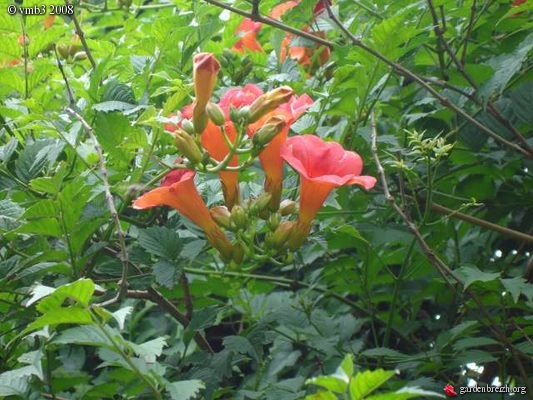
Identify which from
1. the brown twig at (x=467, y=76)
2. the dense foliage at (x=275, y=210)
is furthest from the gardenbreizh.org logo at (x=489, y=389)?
the brown twig at (x=467, y=76)

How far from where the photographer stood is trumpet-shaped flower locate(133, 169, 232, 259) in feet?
5.93

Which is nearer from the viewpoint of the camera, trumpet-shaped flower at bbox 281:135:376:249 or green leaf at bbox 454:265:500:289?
trumpet-shaped flower at bbox 281:135:376:249

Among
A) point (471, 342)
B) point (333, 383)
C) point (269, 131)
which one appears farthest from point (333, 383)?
point (471, 342)

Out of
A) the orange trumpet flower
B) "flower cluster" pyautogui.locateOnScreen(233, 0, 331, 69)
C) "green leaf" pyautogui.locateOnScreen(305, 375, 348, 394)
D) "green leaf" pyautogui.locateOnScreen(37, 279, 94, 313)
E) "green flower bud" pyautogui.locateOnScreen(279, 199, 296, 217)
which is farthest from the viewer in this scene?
"flower cluster" pyautogui.locateOnScreen(233, 0, 331, 69)

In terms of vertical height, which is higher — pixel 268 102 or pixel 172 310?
pixel 268 102

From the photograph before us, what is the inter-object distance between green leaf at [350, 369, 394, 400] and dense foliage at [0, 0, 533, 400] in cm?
37

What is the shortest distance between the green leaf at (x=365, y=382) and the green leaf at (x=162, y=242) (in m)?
0.83

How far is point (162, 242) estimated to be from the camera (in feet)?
6.66

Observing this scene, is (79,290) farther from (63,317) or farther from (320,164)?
(320,164)

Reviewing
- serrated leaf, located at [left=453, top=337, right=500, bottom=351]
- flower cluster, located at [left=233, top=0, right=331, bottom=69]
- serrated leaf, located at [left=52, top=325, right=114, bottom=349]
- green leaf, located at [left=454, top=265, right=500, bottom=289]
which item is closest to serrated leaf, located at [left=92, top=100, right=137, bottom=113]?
serrated leaf, located at [left=52, top=325, right=114, bottom=349]

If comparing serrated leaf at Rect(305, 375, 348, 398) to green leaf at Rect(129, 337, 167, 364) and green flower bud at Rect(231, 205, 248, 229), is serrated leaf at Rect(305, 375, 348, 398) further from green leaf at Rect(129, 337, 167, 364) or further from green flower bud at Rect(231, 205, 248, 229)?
green flower bud at Rect(231, 205, 248, 229)

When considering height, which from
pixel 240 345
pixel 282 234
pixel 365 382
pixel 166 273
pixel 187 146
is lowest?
pixel 240 345

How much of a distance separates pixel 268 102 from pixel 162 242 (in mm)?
486

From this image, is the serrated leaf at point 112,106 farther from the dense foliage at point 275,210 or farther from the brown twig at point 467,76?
the brown twig at point 467,76
